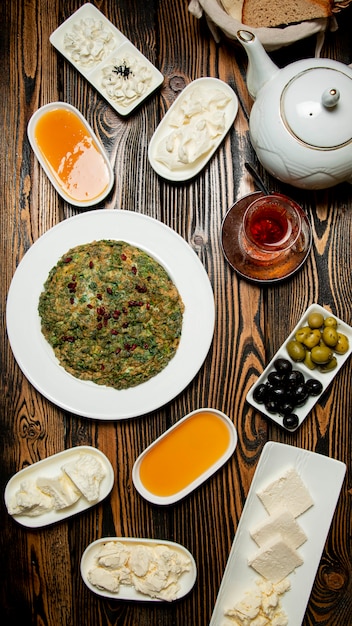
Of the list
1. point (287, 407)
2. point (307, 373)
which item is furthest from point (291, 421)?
point (307, 373)

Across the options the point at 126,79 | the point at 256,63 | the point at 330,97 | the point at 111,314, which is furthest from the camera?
the point at 126,79

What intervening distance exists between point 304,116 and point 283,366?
79cm

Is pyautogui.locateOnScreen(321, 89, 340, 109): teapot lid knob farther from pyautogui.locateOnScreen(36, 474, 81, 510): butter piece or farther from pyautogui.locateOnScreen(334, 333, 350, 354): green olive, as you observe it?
pyautogui.locateOnScreen(36, 474, 81, 510): butter piece

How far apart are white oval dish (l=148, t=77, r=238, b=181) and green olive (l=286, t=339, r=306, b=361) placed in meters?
0.68

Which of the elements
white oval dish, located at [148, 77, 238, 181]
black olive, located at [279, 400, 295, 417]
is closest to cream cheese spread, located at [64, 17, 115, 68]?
white oval dish, located at [148, 77, 238, 181]

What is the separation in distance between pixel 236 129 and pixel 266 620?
1.69 metres

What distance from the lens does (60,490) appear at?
183 centimetres

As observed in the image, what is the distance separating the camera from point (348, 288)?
1958 millimetres

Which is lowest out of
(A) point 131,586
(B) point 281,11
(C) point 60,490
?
(A) point 131,586

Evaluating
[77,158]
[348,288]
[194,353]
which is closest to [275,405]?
[194,353]

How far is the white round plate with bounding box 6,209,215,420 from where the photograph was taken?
1833 mm

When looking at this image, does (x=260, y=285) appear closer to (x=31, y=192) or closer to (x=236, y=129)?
(x=236, y=129)

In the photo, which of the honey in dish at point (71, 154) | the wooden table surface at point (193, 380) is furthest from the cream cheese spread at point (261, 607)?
the honey in dish at point (71, 154)

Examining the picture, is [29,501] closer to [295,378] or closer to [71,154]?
[295,378]
